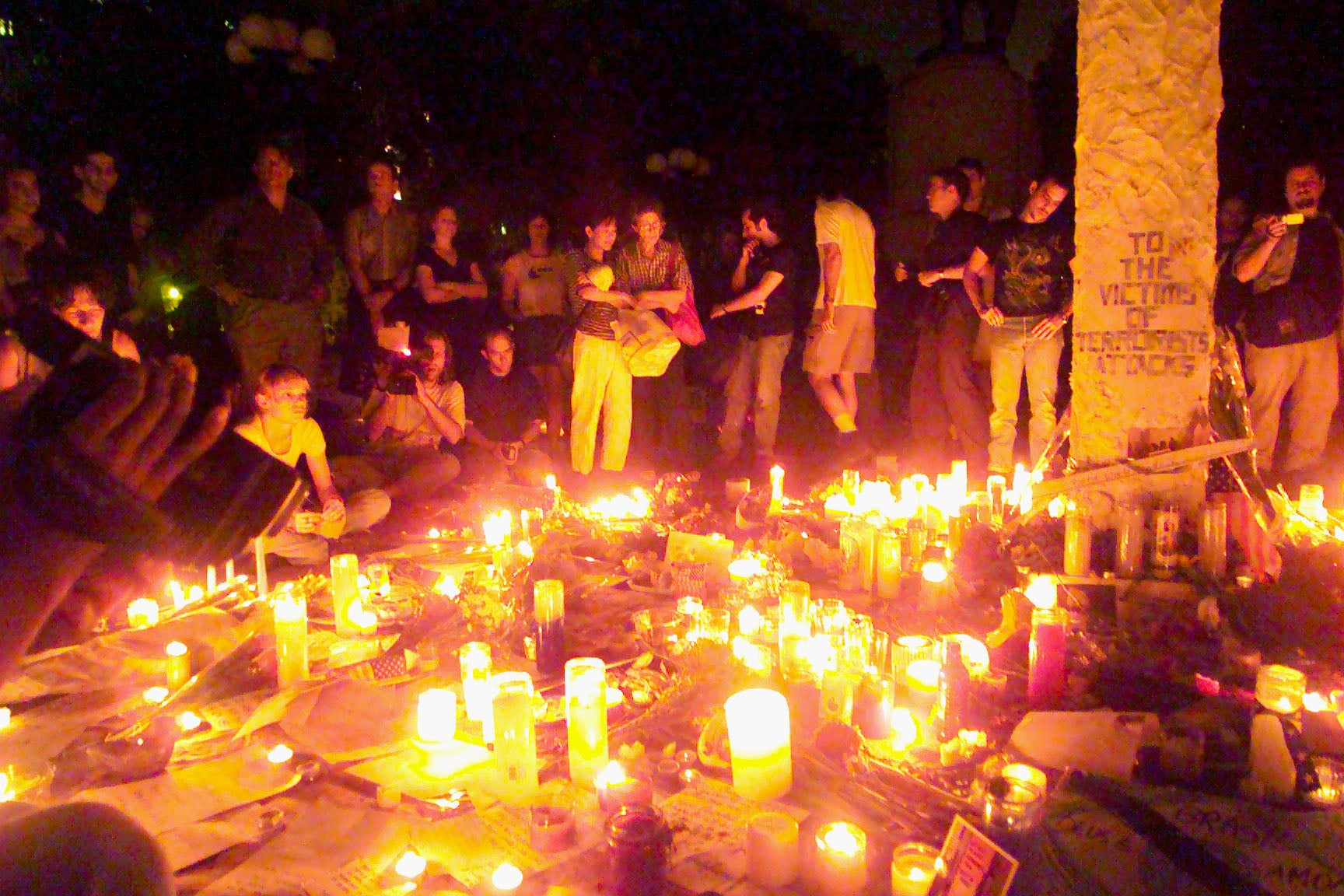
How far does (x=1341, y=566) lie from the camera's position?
3867 millimetres

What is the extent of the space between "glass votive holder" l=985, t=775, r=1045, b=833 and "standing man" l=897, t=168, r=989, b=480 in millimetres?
4718

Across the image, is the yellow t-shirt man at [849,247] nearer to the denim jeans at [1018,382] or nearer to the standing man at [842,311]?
the standing man at [842,311]

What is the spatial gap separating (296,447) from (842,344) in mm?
3655

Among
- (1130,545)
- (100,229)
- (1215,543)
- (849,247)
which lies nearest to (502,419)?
(849,247)

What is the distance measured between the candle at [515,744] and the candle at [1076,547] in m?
2.65

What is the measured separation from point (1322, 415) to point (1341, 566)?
2875 mm

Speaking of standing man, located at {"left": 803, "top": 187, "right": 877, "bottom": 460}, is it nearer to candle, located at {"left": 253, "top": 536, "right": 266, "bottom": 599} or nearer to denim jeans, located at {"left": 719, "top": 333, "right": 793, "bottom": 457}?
denim jeans, located at {"left": 719, "top": 333, "right": 793, "bottom": 457}

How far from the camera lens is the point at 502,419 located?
698 centimetres

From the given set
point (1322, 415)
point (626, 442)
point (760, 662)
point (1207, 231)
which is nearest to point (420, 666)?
point (760, 662)

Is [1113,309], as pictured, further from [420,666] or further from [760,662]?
[420,666]

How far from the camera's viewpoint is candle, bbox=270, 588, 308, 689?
3648 millimetres

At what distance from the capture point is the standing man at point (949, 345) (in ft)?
21.8

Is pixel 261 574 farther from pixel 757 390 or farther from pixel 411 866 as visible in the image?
pixel 757 390

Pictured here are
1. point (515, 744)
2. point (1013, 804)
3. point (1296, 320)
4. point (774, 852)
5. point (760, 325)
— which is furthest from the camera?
point (760, 325)
